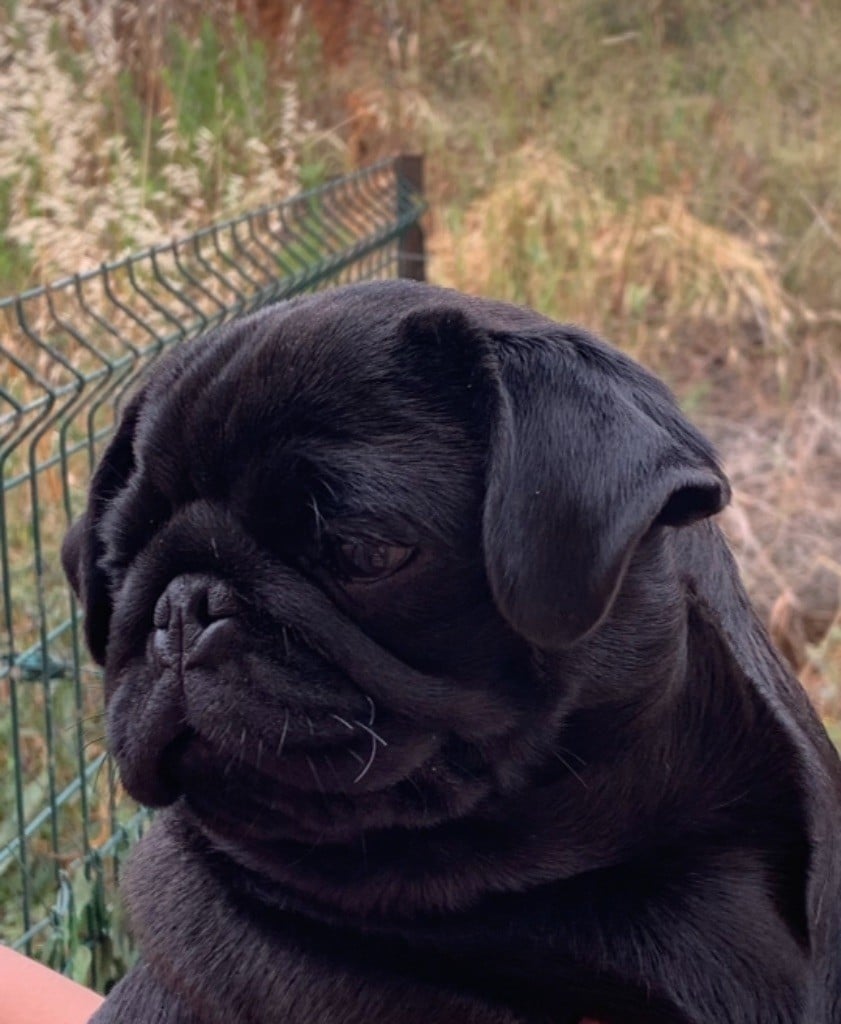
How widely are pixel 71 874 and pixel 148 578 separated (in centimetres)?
152

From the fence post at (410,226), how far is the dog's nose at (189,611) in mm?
→ 4228

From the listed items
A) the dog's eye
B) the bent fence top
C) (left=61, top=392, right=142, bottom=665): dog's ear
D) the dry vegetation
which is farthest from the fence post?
the dog's eye

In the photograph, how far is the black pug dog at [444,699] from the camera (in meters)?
1.55

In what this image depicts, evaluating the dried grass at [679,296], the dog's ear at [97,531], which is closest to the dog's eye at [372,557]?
the dog's ear at [97,531]

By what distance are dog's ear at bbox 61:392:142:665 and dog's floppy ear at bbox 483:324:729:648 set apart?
0.58m

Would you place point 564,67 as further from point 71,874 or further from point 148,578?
point 148,578

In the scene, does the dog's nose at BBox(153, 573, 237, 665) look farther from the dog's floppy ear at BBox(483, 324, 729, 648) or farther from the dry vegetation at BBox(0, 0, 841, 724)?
the dry vegetation at BBox(0, 0, 841, 724)

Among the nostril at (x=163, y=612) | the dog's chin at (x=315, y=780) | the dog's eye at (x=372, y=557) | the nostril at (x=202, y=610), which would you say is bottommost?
the dog's chin at (x=315, y=780)

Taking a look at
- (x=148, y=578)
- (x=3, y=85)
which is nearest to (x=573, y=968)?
(x=148, y=578)

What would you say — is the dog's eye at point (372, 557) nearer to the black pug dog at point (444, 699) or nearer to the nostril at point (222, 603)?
the black pug dog at point (444, 699)

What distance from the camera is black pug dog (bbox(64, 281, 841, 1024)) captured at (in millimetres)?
1555

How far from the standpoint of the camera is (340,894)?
5.47 ft

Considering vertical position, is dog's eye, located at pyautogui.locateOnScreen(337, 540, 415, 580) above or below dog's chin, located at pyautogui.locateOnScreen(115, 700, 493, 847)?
above

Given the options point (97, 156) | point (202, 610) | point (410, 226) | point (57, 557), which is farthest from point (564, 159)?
A: point (202, 610)
